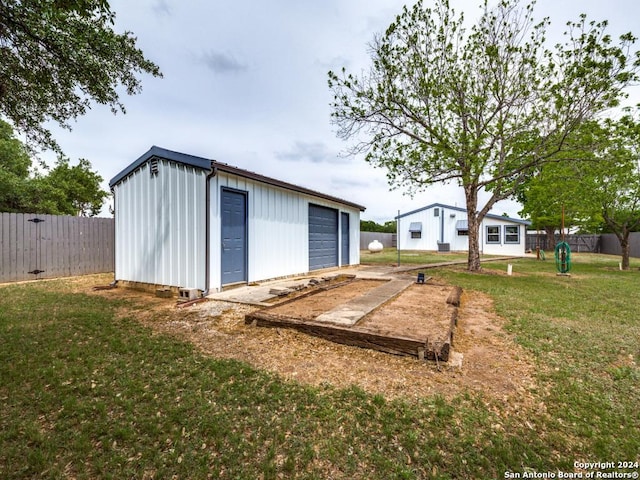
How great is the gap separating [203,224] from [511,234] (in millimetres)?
23114

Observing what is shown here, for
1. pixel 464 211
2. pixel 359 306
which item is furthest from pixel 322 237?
pixel 464 211

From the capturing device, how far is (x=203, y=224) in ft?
19.3

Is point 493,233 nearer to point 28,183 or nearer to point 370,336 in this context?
point 370,336

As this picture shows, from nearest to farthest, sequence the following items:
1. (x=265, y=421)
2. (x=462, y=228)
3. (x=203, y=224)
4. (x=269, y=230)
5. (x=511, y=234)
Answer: (x=265, y=421) < (x=203, y=224) < (x=269, y=230) < (x=511, y=234) < (x=462, y=228)

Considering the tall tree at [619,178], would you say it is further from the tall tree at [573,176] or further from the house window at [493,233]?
the house window at [493,233]

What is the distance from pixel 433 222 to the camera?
80.3 ft

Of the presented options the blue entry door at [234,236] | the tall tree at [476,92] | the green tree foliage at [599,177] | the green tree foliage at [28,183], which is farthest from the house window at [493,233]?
the green tree foliage at [28,183]

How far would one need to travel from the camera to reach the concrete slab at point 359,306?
4.04 m

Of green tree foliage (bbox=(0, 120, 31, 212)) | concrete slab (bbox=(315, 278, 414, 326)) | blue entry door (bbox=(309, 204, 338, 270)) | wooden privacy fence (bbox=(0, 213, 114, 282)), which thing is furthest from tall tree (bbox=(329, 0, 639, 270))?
green tree foliage (bbox=(0, 120, 31, 212))

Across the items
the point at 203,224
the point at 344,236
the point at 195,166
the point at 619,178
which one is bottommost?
the point at 344,236

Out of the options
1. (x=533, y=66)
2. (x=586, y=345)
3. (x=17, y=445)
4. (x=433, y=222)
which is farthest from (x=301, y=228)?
(x=433, y=222)

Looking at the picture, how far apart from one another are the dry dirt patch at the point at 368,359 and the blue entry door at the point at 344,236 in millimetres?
6689

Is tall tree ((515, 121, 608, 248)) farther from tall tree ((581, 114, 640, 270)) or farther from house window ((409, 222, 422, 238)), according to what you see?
house window ((409, 222, 422, 238))

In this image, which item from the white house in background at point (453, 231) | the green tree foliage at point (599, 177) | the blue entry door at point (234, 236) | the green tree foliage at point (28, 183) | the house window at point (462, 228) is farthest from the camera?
the house window at point (462, 228)
